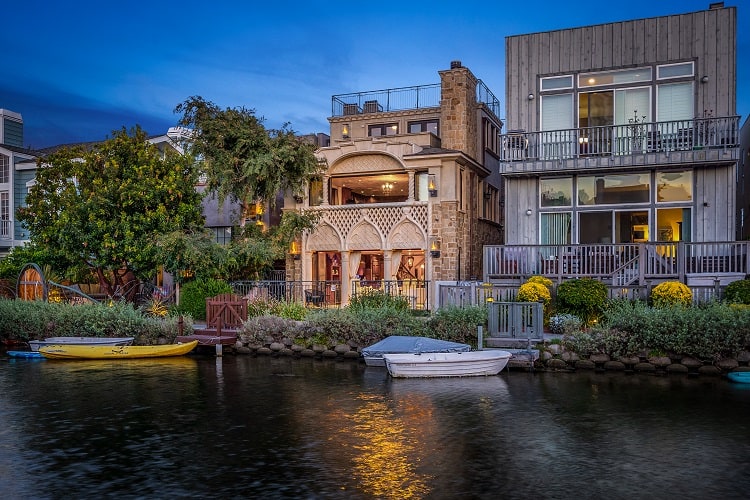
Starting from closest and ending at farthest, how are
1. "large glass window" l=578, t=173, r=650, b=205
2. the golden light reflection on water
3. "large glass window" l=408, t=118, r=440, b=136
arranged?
the golden light reflection on water → "large glass window" l=578, t=173, r=650, b=205 → "large glass window" l=408, t=118, r=440, b=136

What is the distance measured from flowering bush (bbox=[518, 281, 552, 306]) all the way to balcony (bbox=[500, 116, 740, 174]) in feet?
21.3

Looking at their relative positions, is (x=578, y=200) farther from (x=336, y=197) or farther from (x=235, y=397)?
(x=235, y=397)

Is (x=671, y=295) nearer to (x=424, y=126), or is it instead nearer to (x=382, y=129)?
(x=424, y=126)

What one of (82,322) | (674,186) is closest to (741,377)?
(674,186)

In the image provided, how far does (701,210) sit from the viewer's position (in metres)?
26.3

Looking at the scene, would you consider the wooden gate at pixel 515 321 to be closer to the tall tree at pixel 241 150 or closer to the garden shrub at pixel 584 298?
the garden shrub at pixel 584 298

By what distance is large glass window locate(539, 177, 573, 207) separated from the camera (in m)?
28.5

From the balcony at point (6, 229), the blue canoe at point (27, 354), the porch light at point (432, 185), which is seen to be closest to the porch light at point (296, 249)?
the porch light at point (432, 185)

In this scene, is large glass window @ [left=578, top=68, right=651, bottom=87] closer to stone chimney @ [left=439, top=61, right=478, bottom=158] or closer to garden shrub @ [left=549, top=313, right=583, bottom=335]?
stone chimney @ [left=439, top=61, right=478, bottom=158]

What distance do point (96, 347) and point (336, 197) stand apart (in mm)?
14496

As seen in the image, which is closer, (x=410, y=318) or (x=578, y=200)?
(x=410, y=318)

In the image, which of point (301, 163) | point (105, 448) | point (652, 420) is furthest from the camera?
point (301, 163)

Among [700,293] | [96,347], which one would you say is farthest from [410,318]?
[96,347]

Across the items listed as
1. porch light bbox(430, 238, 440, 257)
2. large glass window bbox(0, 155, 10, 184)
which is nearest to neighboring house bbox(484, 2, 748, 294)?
porch light bbox(430, 238, 440, 257)
